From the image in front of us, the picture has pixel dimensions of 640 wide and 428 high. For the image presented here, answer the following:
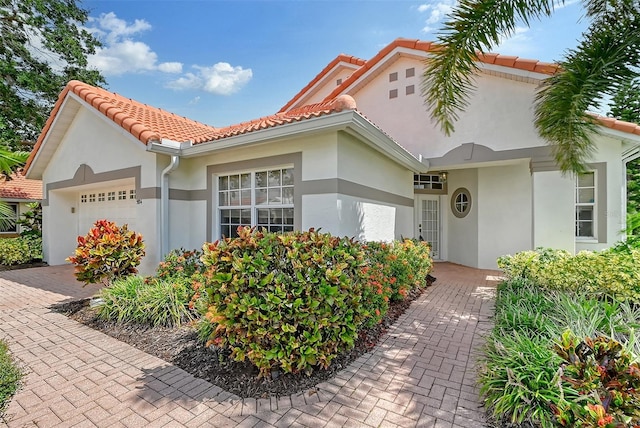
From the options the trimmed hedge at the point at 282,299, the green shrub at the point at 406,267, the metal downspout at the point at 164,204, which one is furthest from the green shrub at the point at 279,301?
the metal downspout at the point at 164,204

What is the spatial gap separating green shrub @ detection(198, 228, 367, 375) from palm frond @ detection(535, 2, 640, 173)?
5.89 m

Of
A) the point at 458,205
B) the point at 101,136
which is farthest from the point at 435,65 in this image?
the point at 101,136

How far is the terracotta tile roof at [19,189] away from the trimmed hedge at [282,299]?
20.6m

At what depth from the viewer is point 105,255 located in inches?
264

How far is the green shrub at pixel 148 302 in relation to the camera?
558 centimetres

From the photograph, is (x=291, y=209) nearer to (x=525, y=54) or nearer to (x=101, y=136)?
(x=101, y=136)

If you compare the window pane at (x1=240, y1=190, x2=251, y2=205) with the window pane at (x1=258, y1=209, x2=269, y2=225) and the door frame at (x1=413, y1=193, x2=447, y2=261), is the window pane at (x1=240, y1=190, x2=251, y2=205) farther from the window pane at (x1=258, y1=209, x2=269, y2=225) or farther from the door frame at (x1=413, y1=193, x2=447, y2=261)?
the door frame at (x1=413, y1=193, x2=447, y2=261)

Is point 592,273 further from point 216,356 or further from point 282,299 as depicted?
point 216,356

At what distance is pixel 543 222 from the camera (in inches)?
352

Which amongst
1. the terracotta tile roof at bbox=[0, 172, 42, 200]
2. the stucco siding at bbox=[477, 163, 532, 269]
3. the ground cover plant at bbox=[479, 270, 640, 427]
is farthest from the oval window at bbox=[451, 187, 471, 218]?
the terracotta tile roof at bbox=[0, 172, 42, 200]

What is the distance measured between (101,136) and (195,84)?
6579 millimetres

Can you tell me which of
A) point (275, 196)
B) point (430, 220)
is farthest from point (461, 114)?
point (275, 196)

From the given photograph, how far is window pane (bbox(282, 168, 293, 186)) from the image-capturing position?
7121 millimetres

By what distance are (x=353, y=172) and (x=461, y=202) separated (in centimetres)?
733
